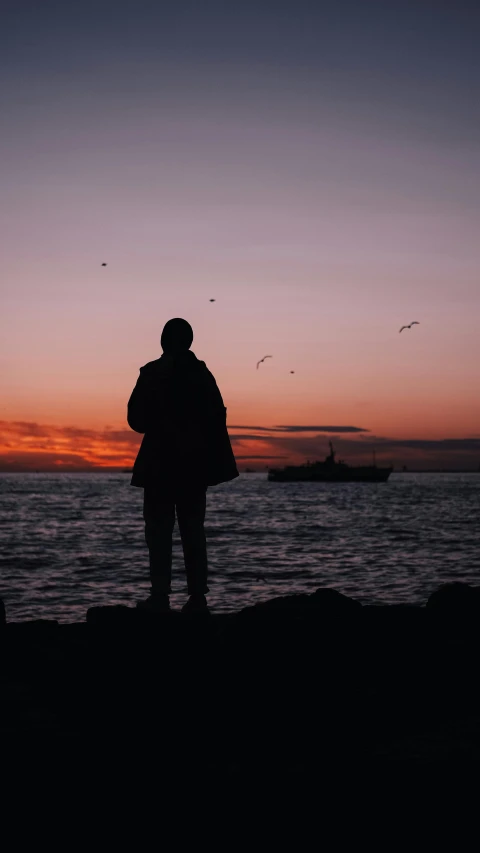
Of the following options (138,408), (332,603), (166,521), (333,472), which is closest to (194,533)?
(166,521)

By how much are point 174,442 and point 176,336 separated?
33.9 inches

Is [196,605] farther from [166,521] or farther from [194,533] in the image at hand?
[166,521]

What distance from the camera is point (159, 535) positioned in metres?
6.18

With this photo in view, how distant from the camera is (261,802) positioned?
3125 millimetres

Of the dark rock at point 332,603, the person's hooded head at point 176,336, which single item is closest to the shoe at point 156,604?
the dark rock at point 332,603

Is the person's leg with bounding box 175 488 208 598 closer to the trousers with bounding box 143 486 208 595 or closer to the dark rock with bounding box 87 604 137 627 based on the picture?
the trousers with bounding box 143 486 208 595

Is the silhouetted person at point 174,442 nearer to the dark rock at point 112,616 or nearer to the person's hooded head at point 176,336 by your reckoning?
the person's hooded head at point 176,336

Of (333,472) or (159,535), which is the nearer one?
(159,535)

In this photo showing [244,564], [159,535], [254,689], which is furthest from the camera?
[244,564]

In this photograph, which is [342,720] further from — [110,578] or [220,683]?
[110,578]

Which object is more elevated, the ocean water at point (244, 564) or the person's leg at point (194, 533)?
the person's leg at point (194, 533)

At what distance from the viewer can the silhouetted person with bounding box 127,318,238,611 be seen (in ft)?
19.9

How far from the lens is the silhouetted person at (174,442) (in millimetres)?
6074

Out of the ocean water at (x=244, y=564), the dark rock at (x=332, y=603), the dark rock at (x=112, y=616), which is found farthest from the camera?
the ocean water at (x=244, y=564)
